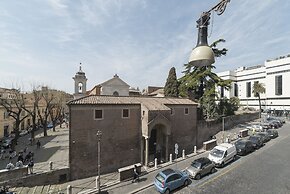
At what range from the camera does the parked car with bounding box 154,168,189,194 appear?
14.3m

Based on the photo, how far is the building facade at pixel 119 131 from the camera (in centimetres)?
1989

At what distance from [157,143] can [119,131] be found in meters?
6.35

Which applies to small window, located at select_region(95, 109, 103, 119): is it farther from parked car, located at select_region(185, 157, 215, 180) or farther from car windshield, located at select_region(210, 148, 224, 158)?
car windshield, located at select_region(210, 148, 224, 158)

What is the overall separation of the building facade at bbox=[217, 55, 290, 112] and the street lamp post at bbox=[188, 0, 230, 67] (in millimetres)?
49766

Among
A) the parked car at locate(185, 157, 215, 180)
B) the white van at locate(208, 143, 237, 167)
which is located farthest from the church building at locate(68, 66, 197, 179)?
the parked car at locate(185, 157, 215, 180)

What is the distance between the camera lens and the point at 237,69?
84188mm

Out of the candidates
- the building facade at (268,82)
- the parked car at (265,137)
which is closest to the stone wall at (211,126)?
the parked car at (265,137)

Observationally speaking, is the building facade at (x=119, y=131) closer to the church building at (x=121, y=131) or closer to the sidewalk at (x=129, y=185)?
the church building at (x=121, y=131)

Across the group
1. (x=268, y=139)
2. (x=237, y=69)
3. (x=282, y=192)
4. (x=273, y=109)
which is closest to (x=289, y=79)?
(x=273, y=109)

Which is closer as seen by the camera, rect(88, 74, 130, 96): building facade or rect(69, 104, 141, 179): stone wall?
→ rect(69, 104, 141, 179): stone wall

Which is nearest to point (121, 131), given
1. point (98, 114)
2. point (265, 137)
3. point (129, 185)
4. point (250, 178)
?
point (98, 114)

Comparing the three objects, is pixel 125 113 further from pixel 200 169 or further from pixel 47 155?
pixel 47 155

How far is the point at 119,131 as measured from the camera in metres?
22.3

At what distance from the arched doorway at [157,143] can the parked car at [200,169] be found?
25.7 feet
